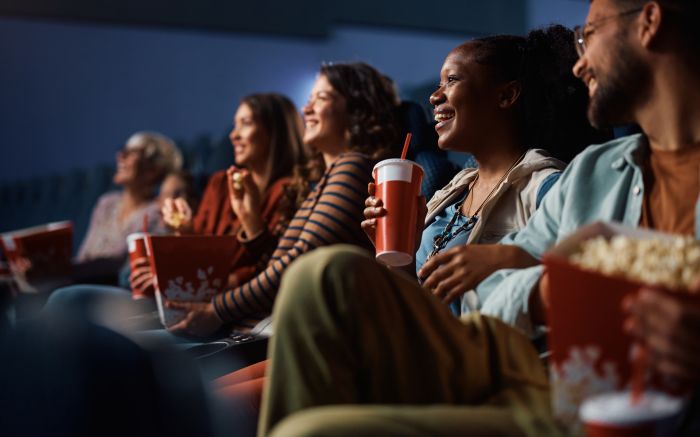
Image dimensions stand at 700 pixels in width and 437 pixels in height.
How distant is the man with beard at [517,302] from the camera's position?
0.75m

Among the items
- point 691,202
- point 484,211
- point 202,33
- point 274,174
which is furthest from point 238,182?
point 202,33

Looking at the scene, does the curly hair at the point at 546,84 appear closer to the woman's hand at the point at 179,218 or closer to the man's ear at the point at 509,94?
the man's ear at the point at 509,94

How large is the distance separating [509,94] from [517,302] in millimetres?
Answer: 592

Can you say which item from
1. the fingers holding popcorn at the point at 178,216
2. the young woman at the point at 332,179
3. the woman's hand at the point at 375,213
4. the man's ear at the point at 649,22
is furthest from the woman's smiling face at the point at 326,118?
the man's ear at the point at 649,22

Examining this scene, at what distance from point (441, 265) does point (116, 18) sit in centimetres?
432

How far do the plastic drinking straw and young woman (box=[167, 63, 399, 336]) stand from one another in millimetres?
1131

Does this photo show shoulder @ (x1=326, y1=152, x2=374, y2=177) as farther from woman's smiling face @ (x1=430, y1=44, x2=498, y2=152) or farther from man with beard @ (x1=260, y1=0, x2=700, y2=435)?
man with beard @ (x1=260, y1=0, x2=700, y2=435)

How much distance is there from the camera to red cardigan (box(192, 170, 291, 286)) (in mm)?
2078

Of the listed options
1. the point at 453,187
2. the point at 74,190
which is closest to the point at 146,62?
the point at 74,190

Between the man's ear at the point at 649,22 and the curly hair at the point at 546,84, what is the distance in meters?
0.44

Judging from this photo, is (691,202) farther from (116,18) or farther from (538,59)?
(116,18)

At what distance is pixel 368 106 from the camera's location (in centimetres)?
203

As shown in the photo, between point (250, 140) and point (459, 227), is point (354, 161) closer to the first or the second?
point (459, 227)

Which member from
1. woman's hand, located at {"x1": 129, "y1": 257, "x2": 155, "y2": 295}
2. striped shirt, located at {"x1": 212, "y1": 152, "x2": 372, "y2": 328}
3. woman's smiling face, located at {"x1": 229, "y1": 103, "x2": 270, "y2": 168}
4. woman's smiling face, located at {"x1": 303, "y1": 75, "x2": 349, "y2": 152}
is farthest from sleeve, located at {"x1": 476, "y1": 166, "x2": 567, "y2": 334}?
woman's smiling face, located at {"x1": 229, "y1": 103, "x2": 270, "y2": 168}
